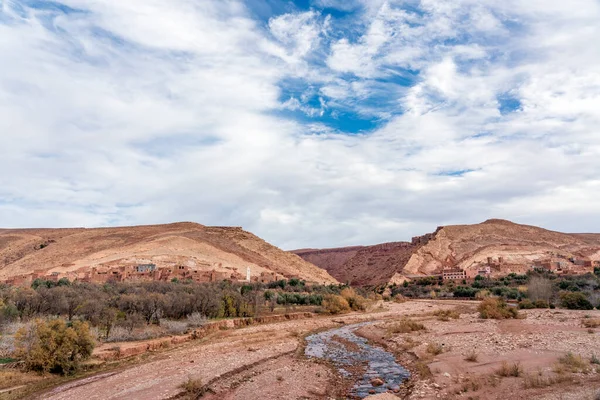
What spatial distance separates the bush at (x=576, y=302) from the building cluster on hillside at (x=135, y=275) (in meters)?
38.5

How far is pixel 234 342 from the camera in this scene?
2380cm

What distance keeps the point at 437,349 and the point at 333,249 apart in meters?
153

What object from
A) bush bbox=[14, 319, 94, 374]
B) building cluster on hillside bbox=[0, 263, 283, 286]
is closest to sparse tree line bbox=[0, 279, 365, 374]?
bush bbox=[14, 319, 94, 374]

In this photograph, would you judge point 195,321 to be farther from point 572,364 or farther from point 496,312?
point 572,364

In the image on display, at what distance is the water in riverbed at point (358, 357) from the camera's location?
14648 mm

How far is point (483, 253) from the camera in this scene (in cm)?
8994

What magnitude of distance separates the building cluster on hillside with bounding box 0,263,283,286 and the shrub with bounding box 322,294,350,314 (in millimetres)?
18856

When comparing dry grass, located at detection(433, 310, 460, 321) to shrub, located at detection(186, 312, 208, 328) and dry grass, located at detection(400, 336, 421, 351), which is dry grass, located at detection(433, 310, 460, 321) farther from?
shrub, located at detection(186, 312, 208, 328)

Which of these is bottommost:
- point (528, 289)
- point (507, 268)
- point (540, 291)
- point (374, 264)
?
point (540, 291)

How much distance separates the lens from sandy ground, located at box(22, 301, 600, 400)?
12.2m

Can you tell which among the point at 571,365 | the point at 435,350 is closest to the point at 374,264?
the point at 435,350

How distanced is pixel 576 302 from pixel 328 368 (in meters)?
30.0

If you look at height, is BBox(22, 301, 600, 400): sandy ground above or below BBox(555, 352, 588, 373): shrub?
below

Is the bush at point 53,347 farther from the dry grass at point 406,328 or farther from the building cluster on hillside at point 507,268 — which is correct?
the building cluster on hillside at point 507,268
